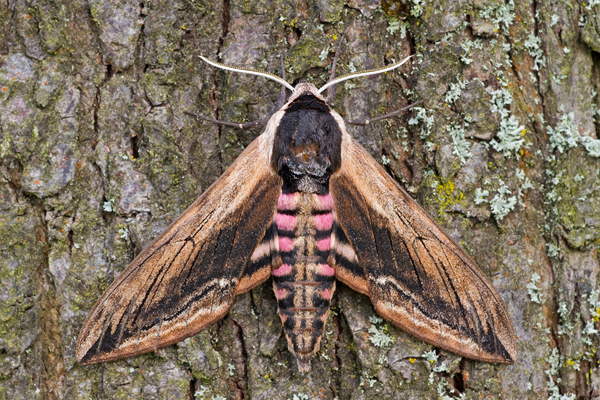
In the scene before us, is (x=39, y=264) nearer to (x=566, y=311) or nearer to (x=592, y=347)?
(x=566, y=311)

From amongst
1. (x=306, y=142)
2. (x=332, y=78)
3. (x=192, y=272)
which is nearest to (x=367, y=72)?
(x=332, y=78)

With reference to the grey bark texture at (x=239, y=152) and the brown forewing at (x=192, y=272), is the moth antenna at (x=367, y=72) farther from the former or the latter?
the brown forewing at (x=192, y=272)

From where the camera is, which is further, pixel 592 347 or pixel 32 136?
pixel 592 347

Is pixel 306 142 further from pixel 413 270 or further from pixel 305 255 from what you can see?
pixel 413 270

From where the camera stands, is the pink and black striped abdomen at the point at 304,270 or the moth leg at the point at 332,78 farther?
the moth leg at the point at 332,78

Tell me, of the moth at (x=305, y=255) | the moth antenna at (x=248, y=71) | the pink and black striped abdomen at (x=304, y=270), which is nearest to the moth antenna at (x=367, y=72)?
the moth at (x=305, y=255)

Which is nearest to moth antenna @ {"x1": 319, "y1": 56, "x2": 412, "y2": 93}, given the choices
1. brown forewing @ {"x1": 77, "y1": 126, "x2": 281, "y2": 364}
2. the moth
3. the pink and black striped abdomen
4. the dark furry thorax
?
the moth

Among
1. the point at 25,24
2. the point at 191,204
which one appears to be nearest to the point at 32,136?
the point at 25,24
